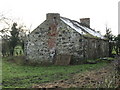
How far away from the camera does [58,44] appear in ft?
72.9

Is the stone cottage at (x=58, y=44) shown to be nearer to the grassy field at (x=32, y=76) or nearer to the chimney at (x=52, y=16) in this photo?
the chimney at (x=52, y=16)

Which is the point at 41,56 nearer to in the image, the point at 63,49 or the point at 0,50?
the point at 63,49

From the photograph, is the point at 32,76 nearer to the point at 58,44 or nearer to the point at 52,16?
the point at 58,44

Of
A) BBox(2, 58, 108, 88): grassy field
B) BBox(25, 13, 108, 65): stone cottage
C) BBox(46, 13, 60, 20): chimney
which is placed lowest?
BBox(2, 58, 108, 88): grassy field

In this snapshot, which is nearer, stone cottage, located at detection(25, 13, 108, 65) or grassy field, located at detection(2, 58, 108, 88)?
grassy field, located at detection(2, 58, 108, 88)

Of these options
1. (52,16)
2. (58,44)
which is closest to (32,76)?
(58,44)

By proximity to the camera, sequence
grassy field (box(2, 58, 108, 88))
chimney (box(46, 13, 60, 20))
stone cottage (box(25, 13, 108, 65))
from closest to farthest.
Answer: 1. grassy field (box(2, 58, 108, 88))
2. stone cottage (box(25, 13, 108, 65))
3. chimney (box(46, 13, 60, 20))

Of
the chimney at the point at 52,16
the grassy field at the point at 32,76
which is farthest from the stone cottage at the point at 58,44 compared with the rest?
the grassy field at the point at 32,76

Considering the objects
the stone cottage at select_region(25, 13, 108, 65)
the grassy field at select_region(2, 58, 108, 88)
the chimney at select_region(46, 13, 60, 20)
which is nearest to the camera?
the grassy field at select_region(2, 58, 108, 88)

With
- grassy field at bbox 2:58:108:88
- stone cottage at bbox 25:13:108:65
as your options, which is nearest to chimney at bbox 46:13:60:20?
stone cottage at bbox 25:13:108:65

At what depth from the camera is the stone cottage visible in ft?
69.4

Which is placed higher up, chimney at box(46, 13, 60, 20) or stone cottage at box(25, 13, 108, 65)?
chimney at box(46, 13, 60, 20)

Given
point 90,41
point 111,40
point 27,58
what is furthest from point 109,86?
point 111,40

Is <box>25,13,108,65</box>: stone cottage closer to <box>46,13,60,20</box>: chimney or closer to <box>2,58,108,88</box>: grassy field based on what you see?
<box>46,13,60,20</box>: chimney
